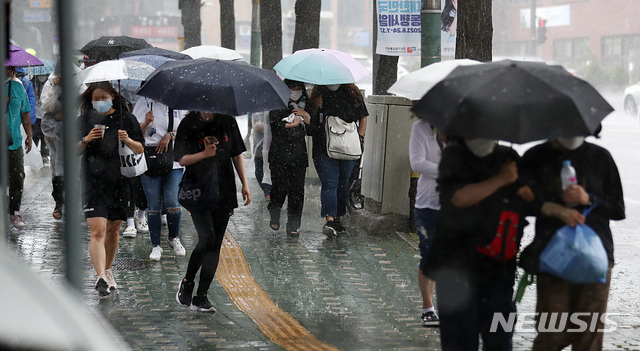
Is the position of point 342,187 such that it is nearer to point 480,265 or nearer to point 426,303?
point 426,303

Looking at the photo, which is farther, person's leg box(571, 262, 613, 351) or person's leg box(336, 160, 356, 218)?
person's leg box(336, 160, 356, 218)

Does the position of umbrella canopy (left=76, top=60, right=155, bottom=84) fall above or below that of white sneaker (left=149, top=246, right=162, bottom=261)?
above

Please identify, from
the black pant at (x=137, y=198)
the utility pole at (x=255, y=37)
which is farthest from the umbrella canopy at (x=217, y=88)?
the utility pole at (x=255, y=37)

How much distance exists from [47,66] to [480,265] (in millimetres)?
14036

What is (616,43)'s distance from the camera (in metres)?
44.2

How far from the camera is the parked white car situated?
29.5 m

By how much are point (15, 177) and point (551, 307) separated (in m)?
7.35

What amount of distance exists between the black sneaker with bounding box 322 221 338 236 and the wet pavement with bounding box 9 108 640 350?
0.09 metres

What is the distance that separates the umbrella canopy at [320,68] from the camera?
9.68m

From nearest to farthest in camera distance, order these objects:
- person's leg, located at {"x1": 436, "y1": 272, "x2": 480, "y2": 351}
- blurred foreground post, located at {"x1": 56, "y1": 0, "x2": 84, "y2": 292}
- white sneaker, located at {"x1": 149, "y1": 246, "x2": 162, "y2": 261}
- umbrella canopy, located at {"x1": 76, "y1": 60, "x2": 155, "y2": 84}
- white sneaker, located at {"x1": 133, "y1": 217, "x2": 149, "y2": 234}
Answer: blurred foreground post, located at {"x1": 56, "y1": 0, "x2": 84, "y2": 292}
person's leg, located at {"x1": 436, "y1": 272, "x2": 480, "y2": 351}
umbrella canopy, located at {"x1": 76, "y1": 60, "x2": 155, "y2": 84}
white sneaker, located at {"x1": 149, "y1": 246, "x2": 162, "y2": 261}
white sneaker, located at {"x1": 133, "y1": 217, "x2": 149, "y2": 234}

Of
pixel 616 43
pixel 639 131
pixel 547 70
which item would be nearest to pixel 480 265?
pixel 547 70

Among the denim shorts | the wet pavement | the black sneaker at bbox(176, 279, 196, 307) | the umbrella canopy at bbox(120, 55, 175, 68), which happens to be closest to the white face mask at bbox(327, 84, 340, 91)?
the wet pavement

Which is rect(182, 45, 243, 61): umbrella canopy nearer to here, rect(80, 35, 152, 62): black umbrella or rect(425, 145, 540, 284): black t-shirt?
rect(80, 35, 152, 62): black umbrella

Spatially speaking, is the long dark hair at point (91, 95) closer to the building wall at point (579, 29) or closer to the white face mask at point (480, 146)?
the white face mask at point (480, 146)
